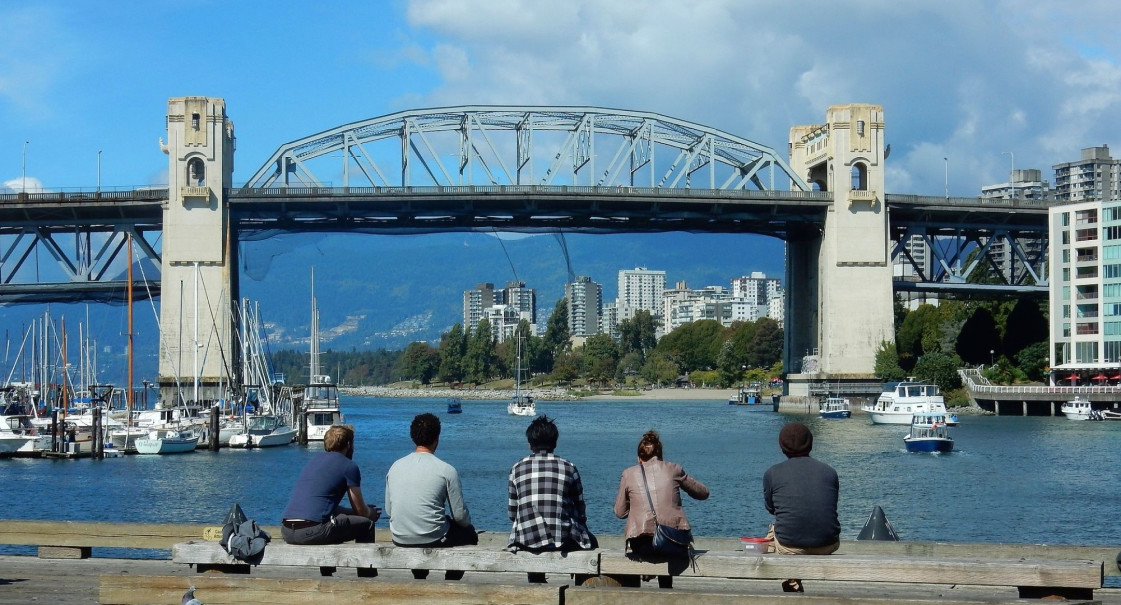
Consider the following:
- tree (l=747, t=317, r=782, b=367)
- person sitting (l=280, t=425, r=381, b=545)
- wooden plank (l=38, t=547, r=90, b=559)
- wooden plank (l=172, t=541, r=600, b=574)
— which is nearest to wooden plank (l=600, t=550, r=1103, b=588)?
wooden plank (l=172, t=541, r=600, b=574)

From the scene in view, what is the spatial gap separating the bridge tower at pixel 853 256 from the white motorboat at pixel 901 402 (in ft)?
16.2

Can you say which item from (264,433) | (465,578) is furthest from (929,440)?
(465,578)

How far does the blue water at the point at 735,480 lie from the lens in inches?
1410

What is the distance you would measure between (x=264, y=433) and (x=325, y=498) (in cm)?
5929

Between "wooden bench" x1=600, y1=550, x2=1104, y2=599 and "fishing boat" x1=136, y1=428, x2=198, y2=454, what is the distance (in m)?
56.3

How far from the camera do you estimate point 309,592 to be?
11.0 meters

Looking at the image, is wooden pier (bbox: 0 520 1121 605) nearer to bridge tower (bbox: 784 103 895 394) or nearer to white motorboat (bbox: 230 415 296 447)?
white motorboat (bbox: 230 415 296 447)

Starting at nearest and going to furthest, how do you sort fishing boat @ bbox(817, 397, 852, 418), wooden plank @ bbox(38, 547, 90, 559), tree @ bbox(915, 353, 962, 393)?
wooden plank @ bbox(38, 547, 90, 559)
fishing boat @ bbox(817, 397, 852, 418)
tree @ bbox(915, 353, 962, 393)

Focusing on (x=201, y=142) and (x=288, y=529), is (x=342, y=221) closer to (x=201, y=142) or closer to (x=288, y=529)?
(x=201, y=142)

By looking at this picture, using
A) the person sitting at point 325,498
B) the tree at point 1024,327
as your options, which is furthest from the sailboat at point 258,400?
the person sitting at point 325,498

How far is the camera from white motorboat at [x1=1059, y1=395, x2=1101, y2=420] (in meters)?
92.7

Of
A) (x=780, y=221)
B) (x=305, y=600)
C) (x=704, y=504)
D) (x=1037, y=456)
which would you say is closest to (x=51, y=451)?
(x=704, y=504)

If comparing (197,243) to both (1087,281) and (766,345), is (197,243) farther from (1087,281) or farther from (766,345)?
(766,345)

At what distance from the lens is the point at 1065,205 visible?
99562 millimetres
